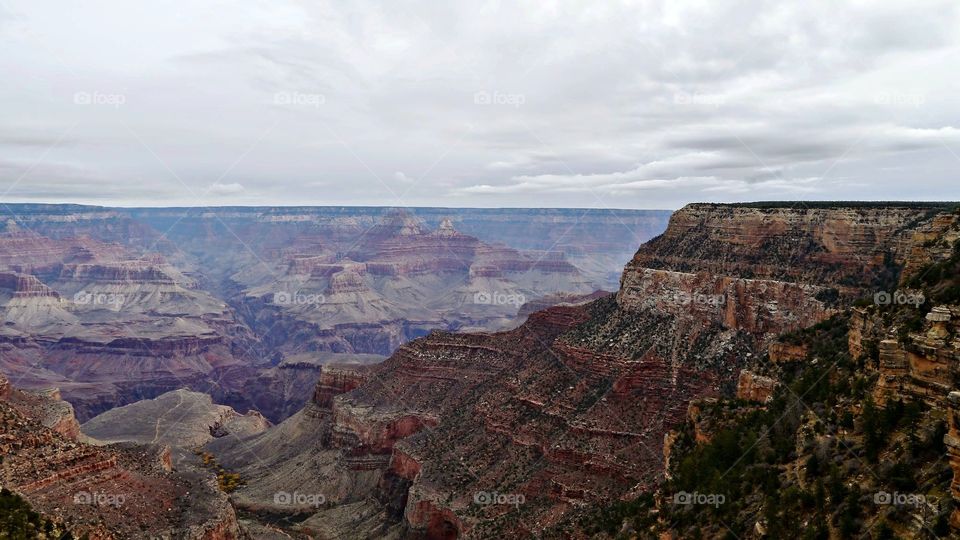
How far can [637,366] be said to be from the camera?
5500cm

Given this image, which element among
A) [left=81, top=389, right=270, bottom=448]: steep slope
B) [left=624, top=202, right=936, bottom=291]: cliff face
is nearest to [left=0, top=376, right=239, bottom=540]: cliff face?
[left=624, top=202, right=936, bottom=291]: cliff face

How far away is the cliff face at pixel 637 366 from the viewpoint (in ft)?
165

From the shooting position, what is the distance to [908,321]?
823 inches

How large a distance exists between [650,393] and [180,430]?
90764mm

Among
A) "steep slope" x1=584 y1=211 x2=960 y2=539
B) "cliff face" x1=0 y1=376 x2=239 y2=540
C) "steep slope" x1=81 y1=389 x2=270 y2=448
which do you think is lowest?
"steep slope" x1=81 y1=389 x2=270 y2=448

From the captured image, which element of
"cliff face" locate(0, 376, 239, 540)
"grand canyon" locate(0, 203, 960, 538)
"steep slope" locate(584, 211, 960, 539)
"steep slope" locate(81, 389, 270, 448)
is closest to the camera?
"steep slope" locate(584, 211, 960, 539)

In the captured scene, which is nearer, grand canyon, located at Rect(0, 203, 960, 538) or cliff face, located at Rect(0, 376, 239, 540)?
grand canyon, located at Rect(0, 203, 960, 538)

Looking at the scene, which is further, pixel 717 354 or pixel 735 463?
pixel 717 354

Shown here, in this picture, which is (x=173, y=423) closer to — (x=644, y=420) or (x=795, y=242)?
(x=644, y=420)

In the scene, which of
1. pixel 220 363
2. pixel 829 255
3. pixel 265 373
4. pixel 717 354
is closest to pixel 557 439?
pixel 717 354

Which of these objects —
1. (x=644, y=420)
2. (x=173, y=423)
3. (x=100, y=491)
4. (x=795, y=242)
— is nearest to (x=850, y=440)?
(x=644, y=420)

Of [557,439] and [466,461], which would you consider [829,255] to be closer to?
[557,439]

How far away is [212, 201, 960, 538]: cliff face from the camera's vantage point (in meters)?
50.3

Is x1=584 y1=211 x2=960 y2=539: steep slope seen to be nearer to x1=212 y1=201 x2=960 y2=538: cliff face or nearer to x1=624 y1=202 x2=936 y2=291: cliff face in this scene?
x1=212 y1=201 x2=960 y2=538: cliff face
